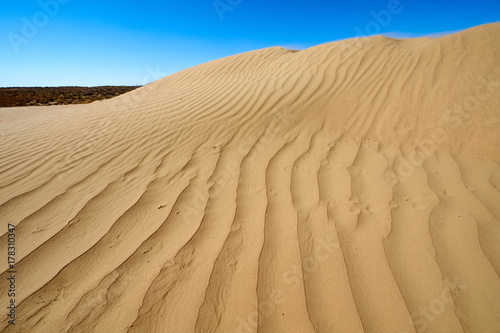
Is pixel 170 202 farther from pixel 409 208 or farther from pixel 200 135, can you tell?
pixel 409 208

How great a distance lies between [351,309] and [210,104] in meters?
3.49

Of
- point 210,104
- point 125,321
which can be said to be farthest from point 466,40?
point 125,321

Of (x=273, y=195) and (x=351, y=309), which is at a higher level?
(x=273, y=195)

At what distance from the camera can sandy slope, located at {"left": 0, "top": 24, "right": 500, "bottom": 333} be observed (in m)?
1.18

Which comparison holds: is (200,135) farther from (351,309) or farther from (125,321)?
(351,309)

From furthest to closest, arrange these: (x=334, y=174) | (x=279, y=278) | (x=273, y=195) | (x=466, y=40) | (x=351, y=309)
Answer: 1. (x=466, y=40)
2. (x=334, y=174)
3. (x=273, y=195)
4. (x=279, y=278)
5. (x=351, y=309)

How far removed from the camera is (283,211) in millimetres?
1777

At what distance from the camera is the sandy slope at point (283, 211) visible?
1181 mm

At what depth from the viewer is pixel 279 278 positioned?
→ 4.34 feet

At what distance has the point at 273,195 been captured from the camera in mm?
1955

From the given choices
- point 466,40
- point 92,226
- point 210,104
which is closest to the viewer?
point 92,226

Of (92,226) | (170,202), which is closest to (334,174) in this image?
(170,202)

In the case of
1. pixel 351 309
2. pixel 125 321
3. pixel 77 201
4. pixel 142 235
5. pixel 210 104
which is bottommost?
pixel 351 309

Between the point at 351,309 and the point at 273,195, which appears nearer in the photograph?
the point at 351,309
